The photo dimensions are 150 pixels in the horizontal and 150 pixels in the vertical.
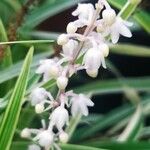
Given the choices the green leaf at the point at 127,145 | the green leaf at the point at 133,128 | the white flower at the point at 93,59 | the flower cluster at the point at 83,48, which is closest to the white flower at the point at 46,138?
the flower cluster at the point at 83,48

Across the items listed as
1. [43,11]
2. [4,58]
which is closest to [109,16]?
[4,58]

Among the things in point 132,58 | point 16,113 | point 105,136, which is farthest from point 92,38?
point 132,58

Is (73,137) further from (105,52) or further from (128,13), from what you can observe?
(105,52)

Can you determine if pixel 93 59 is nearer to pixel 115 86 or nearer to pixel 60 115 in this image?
pixel 60 115

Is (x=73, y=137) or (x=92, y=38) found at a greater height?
(x=73, y=137)

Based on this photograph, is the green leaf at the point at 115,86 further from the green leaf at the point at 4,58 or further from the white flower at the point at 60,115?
the white flower at the point at 60,115

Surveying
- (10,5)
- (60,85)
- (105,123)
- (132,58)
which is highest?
(132,58)
